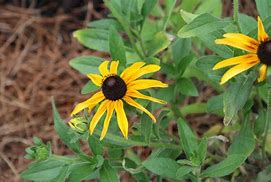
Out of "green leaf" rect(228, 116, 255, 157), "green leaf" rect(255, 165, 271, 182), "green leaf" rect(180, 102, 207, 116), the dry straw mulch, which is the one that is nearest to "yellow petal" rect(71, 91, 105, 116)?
"green leaf" rect(228, 116, 255, 157)

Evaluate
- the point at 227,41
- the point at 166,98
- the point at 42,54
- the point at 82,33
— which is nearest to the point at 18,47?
the point at 42,54

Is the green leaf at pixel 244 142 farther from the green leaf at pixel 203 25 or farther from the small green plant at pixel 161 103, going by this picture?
the green leaf at pixel 203 25

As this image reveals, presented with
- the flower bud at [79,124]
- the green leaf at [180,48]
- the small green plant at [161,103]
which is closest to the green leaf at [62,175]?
the small green plant at [161,103]

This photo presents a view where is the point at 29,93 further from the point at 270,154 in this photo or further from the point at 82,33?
the point at 270,154

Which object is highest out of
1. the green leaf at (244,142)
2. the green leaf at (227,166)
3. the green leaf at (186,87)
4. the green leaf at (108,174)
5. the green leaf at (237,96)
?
the green leaf at (237,96)

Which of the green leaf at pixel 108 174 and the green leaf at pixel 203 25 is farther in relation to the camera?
the green leaf at pixel 108 174

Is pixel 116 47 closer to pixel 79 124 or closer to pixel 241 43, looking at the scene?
pixel 79 124

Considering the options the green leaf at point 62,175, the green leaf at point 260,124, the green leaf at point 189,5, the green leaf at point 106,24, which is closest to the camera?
the green leaf at point 62,175
